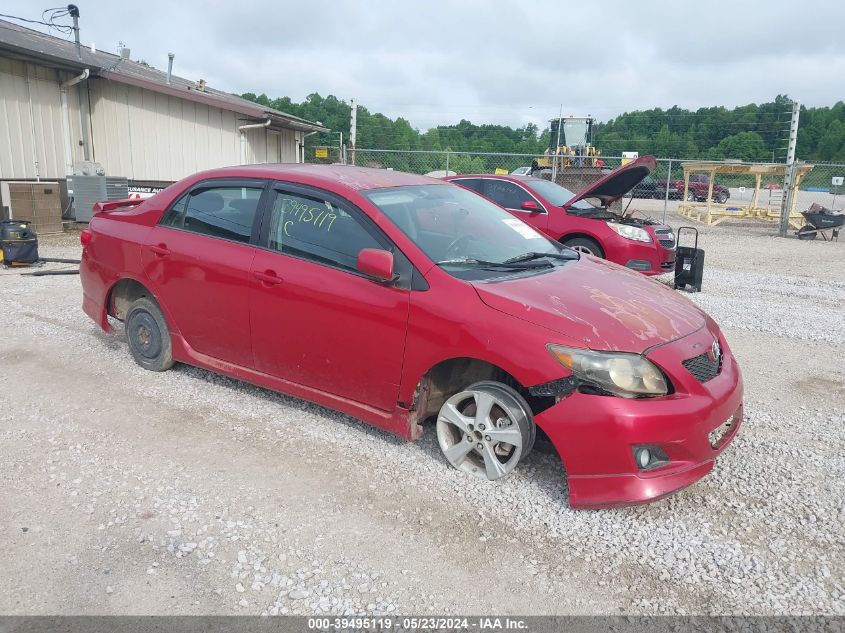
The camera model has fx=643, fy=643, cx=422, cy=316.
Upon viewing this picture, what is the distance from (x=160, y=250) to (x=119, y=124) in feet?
38.4

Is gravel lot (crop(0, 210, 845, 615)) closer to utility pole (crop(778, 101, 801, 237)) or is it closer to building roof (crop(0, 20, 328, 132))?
building roof (crop(0, 20, 328, 132))

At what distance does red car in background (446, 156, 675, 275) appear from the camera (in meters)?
8.64

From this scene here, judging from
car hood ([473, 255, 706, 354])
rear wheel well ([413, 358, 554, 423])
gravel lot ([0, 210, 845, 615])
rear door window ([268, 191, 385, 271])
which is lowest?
gravel lot ([0, 210, 845, 615])

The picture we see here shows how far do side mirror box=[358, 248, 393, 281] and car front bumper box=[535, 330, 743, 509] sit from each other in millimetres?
1090

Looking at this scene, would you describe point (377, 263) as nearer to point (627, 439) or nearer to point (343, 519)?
point (343, 519)

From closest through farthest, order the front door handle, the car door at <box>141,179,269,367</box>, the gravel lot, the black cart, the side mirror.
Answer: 1. the gravel lot
2. the side mirror
3. the front door handle
4. the car door at <box>141,179,269,367</box>
5. the black cart

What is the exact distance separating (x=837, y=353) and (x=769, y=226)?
15591 millimetres

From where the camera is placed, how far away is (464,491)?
3.38 metres

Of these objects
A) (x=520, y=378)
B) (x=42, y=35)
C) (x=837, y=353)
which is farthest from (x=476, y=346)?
(x=42, y=35)

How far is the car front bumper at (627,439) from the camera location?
294cm

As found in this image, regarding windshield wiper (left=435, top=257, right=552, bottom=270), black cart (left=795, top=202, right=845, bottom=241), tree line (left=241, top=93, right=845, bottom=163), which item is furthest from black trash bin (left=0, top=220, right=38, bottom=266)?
tree line (left=241, top=93, right=845, bottom=163)

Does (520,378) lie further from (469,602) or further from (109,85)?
(109,85)

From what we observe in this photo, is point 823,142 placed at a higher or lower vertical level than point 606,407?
higher

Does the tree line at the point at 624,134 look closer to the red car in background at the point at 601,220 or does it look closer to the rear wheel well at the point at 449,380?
the red car in background at the point at 601,220
